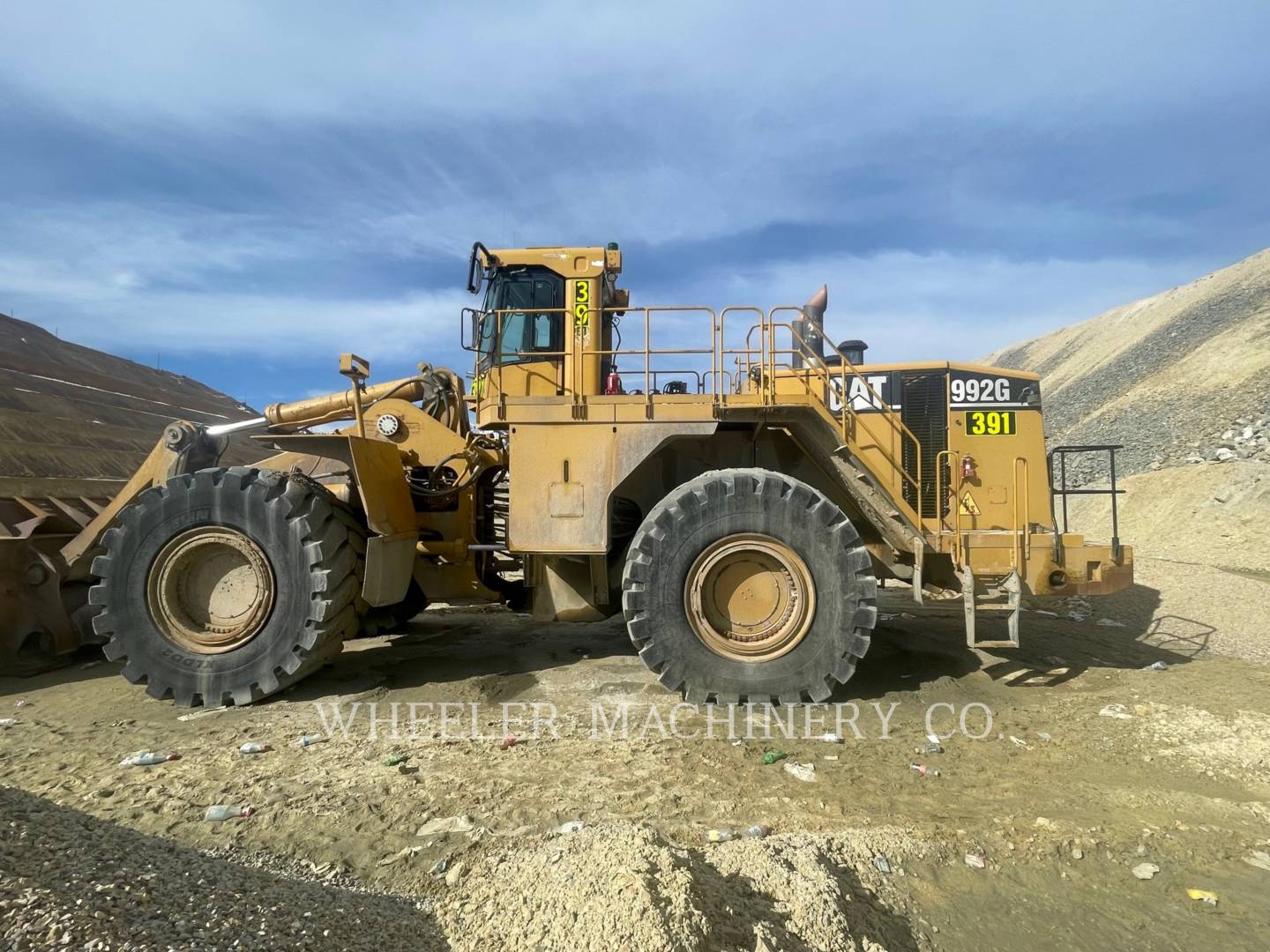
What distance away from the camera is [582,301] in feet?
20.2

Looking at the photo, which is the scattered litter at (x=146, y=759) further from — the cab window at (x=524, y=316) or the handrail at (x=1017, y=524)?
the handrail at (x=1017, y=524)

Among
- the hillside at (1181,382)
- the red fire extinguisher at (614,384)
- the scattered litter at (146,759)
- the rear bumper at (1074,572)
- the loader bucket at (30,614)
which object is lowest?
the scattered litter at (146,759)

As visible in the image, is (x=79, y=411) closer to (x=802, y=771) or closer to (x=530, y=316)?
(x=530, y=316)

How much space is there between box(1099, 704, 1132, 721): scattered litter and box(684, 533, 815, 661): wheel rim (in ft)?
6.47

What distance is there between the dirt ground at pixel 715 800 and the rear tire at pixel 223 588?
27 cm

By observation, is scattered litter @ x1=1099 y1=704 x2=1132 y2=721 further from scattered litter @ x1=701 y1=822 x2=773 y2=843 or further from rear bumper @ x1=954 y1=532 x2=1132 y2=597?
scattered litter @ x1=701 y1=822 x2=773 y2=843

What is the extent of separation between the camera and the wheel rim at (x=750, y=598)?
15.0ft

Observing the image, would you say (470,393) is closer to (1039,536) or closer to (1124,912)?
(1039,536)

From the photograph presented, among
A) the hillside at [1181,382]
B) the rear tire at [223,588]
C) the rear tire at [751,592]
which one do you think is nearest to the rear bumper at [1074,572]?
the rear tire at [751,592]

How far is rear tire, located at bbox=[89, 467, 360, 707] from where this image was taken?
4.58m

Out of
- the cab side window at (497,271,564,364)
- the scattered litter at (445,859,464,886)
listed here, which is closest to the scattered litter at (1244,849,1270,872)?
the scattered litter at (445,859,464,886)

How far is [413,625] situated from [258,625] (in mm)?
2639

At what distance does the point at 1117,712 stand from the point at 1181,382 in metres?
23.2

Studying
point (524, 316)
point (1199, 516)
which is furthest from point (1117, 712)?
point (1199, 516)
